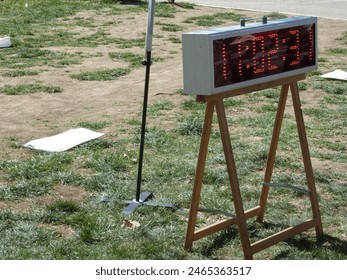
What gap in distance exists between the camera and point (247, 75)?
5.88 m

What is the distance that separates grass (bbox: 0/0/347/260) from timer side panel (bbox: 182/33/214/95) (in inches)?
41.8

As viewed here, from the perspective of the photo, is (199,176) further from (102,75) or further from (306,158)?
(102,75)

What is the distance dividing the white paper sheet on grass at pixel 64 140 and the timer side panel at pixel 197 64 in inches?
135

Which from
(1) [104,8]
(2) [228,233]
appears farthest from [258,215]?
(1) [104,8]

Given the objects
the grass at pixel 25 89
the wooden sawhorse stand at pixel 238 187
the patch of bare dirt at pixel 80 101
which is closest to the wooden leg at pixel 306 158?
the wooden sawhorse stand at pixel 238 187

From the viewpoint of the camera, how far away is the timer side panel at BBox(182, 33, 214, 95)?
18.2 feet

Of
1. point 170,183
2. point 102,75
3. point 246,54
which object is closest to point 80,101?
point 102,75

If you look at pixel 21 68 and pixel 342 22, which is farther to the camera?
pixel 342 22

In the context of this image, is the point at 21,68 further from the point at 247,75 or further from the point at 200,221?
the point at 247,75

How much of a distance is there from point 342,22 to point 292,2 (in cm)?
548

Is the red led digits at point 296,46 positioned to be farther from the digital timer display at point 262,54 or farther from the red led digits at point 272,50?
the red led digits at point 272,50

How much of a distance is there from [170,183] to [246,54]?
7.47ft

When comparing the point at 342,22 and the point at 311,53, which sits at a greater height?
the point at 311,53

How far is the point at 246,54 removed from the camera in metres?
5.84
